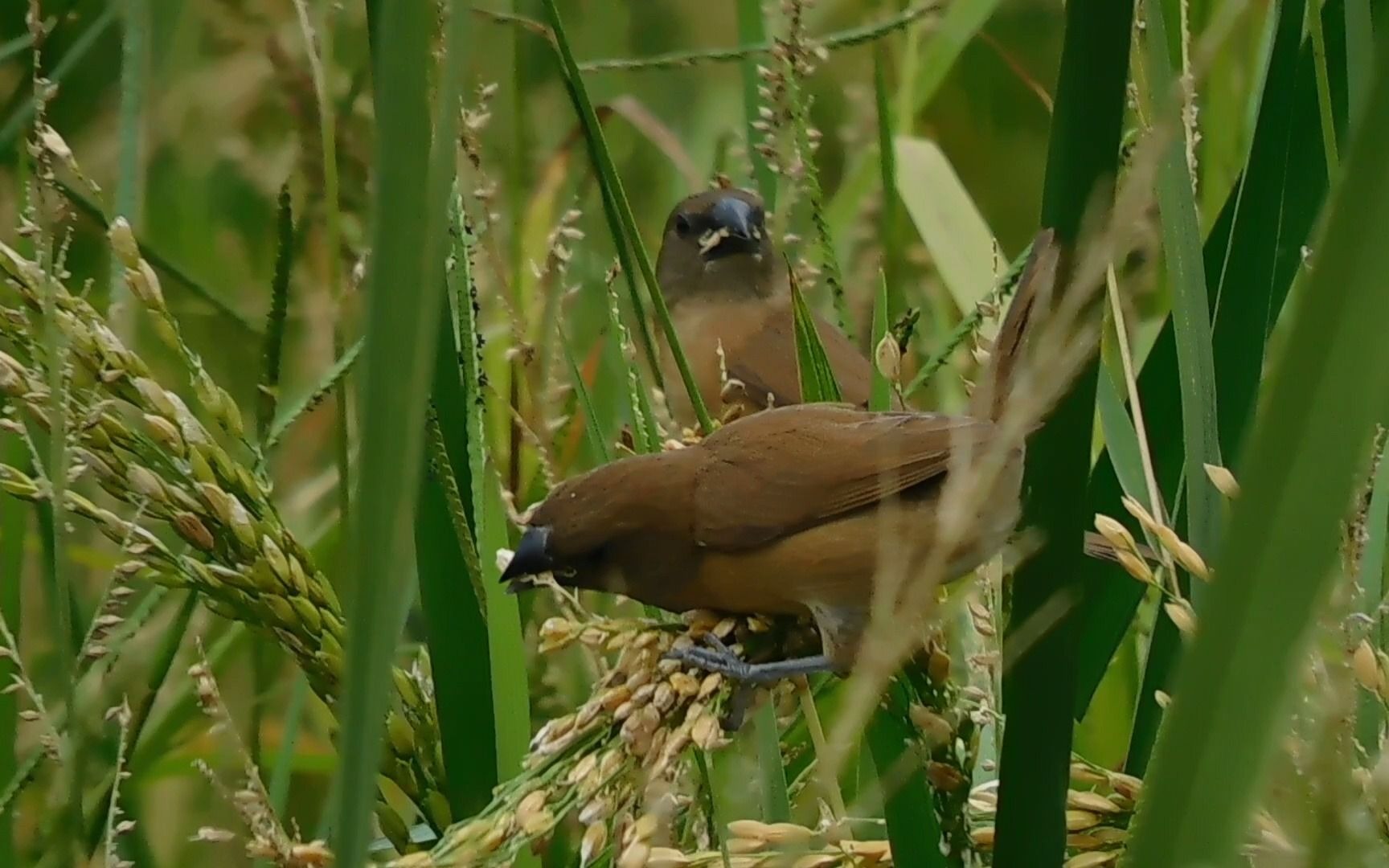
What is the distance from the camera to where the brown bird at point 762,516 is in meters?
1.14

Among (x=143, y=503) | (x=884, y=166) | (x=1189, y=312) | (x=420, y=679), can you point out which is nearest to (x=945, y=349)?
(x=884, y=166)

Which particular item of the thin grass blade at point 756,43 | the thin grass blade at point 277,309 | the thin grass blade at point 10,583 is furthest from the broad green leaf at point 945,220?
the thin grass blade at point 10,583

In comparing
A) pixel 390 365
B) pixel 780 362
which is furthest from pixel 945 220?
pixel 390 365

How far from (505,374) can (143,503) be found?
0.95m

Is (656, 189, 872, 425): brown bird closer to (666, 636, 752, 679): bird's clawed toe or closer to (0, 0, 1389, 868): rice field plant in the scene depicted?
(0, 0, 1389, 868): rice field plant

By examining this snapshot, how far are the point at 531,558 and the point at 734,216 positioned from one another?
1.36 meters

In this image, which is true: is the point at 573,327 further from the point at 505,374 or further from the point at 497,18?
the point at 497,18

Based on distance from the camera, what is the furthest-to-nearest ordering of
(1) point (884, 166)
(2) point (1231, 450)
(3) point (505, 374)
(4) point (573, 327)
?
(4) point (573, 327) < (3) point (505, 374) < (1) point (884, 166) < (2) point (1231, 450)

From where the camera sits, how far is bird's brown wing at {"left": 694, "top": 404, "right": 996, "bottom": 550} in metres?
A: 1.21

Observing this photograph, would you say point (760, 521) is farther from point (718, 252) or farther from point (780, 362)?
point (718, 252)

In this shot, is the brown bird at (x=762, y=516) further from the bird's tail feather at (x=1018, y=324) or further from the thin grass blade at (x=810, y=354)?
the bird's tail feather at (x=1018, y=324)

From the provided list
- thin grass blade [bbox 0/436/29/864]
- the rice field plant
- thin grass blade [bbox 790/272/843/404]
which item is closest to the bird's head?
the rice field plant

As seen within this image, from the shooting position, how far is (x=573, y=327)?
8.03 feet

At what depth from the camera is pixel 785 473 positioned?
1.25 m
